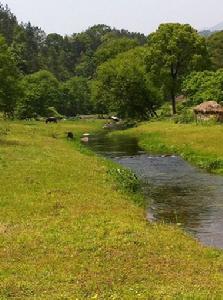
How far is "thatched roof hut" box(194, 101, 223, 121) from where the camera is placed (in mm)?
66550

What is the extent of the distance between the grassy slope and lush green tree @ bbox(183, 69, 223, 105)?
5363 cm

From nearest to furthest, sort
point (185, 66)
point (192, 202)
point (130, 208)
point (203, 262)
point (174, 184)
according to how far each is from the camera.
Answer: point (203, 262), point (130, 208), point (192, 202), point (174, 184), point (185, 66)

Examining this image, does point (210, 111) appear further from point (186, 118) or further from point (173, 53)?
point (173, 53)

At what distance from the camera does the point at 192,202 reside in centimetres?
2909

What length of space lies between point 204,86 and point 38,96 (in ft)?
148

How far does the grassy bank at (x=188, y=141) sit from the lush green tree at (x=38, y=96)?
3918cm

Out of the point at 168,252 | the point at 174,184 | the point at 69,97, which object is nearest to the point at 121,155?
the point at 174,184

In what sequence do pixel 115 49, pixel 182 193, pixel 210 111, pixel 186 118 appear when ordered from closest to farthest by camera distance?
pixel 182 193, pixel 210 111, pixel 186 118, pixel 115 49

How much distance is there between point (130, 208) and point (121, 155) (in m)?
26.5

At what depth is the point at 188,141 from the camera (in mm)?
53938

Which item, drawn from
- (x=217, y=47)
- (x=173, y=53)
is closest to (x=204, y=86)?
(x=173, y=53)

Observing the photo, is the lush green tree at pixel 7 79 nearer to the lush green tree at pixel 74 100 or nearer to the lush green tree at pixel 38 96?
the lush green tree at pixel 38 96

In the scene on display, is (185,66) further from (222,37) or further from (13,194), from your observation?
(13,194)

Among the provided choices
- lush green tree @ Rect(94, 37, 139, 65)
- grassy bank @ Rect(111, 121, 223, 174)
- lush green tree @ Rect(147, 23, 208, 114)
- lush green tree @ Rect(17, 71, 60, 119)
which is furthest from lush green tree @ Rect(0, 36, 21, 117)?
lush green tree @ Rect(94, 37, 139, 65)
